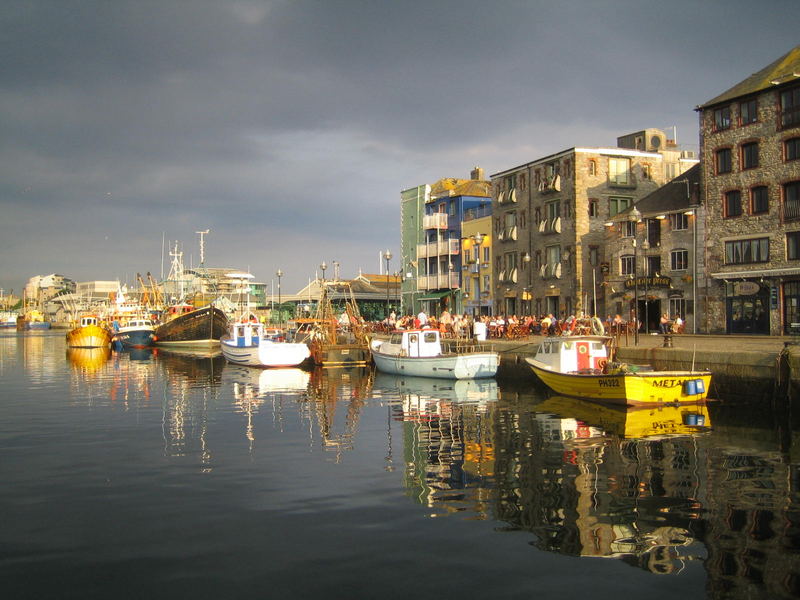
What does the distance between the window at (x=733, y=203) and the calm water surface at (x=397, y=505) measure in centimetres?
2139

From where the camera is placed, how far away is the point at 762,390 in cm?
2672

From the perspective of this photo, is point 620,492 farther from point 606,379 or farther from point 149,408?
point 149,408

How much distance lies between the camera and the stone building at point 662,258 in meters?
46.5

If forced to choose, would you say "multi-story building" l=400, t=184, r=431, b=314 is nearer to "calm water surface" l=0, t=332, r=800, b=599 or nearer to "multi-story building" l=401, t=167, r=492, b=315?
"multi-story building" l=401, t=167, r=492, b=315

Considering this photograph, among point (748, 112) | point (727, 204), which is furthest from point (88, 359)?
point (748, 112)

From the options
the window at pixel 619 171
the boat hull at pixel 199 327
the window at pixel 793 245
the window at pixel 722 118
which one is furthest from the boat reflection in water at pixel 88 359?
the window at pixel 793 245

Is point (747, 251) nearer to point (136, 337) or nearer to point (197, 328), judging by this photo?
point (197, 328)

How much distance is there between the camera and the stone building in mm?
46531

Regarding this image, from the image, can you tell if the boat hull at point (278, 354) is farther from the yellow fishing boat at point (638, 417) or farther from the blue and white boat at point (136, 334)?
the blue and white boat at point (136, 334)

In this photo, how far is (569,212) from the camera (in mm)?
57625

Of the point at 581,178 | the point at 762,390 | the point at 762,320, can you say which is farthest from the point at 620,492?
the point at 581,178

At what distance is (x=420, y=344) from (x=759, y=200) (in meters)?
21.2

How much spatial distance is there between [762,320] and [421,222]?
143ft

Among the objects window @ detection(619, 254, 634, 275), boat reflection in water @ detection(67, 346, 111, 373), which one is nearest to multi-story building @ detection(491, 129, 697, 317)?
Answer: window @ detection(619, 254, 634, 275)
